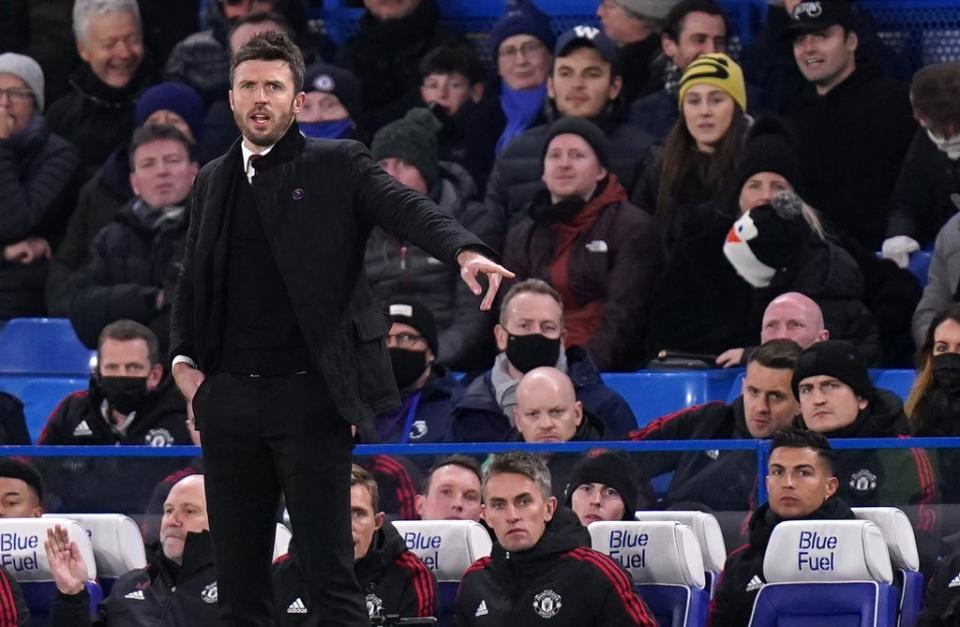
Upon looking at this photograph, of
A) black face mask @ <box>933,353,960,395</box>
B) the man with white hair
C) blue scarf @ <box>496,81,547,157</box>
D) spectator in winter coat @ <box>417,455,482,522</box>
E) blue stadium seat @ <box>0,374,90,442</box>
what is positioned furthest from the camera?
the man with white hair

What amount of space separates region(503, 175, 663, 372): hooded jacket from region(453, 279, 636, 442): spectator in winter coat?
66 centimetres

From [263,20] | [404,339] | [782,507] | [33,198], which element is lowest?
[782,507]

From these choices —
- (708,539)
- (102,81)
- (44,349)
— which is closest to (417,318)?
(708,539)

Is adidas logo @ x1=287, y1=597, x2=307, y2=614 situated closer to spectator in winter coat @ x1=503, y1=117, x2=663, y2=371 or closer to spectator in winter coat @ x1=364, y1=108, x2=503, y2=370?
spectator in winter coat @ x1=503, y1=117, x2=663, y2=371

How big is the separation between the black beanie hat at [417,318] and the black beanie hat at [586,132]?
0.96 metres

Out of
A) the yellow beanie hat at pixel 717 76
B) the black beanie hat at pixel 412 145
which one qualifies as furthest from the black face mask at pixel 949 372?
the black beanie hat at pixel 412 145

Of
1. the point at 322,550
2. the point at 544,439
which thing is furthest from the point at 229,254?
the point at 544,439

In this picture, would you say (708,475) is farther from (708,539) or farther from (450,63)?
(450,63)

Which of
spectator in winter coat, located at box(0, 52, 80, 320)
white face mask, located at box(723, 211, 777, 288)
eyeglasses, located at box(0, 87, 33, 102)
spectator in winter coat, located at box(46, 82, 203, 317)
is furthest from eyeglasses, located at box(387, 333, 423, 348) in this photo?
eyeglasses, located at box(0, 87, 33, 102)

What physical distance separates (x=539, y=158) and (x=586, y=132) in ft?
1.61

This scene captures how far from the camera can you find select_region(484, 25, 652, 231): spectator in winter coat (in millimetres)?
10078

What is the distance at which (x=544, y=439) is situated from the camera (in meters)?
8.23

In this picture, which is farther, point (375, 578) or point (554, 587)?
point (375, 578)

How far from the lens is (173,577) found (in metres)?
7.58
